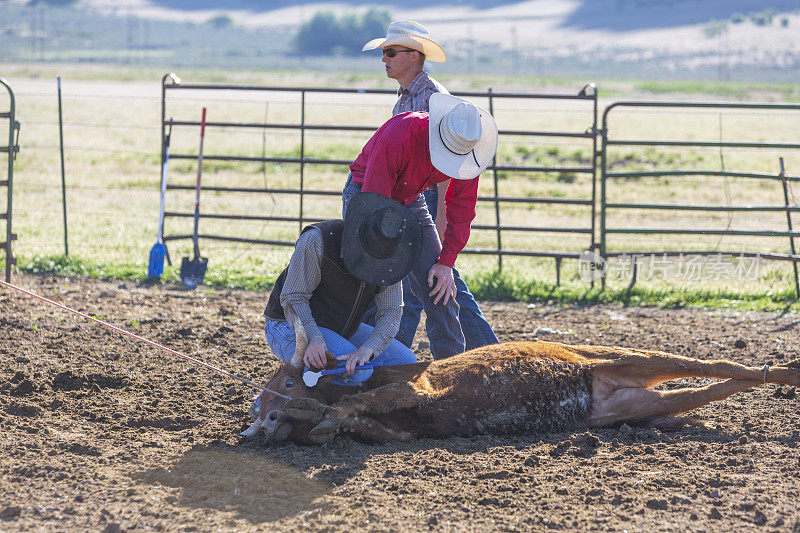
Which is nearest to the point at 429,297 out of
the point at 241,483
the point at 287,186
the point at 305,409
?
the point at 305,409

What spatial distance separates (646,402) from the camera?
4.48 m

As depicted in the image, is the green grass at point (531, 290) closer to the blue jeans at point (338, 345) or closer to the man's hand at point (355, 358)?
the blue jeans at point (338, 345)

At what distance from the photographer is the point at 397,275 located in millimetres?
4082

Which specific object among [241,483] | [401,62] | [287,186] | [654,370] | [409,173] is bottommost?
[241,483]

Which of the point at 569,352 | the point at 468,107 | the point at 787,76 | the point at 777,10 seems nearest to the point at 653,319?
the point at 569,352

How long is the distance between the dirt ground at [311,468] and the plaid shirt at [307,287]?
54 cm

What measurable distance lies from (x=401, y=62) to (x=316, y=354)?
190 cm

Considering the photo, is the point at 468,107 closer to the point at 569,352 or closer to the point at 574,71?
the point at 569,352

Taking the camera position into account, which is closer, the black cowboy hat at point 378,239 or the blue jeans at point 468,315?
the black cowboy hat at point 378,239

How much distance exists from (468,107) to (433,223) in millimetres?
916

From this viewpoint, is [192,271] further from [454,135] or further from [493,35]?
[493,35]

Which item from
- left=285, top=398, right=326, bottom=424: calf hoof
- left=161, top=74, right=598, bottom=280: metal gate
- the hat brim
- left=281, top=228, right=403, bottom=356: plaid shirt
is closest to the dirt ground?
left=285, top=398, right=326, bottom=424: calf hoof

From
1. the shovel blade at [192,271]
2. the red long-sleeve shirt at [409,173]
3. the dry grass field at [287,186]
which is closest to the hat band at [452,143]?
the red long-sleeve shirt at [409,173]

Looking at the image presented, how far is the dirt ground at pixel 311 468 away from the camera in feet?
11.2
